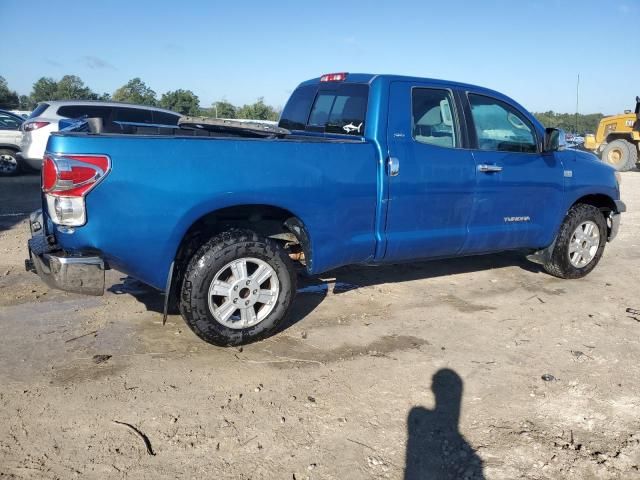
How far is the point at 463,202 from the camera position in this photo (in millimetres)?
4699

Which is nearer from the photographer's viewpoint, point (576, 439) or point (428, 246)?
point (576, 439)

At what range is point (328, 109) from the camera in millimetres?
4965

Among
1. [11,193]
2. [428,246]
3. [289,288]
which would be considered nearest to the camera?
[289,288]

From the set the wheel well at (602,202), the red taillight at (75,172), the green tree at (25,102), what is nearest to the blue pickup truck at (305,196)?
the red taillight at (75,172)

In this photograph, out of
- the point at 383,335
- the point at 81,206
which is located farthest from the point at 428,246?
the point at 81,206

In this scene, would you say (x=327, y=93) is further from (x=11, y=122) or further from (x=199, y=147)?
(x=11, y=122)

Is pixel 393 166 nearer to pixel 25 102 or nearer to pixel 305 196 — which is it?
pixel 305 196

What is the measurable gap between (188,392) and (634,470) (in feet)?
7.94

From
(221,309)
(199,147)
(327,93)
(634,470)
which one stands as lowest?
(634,470)

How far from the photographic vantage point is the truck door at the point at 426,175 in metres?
4.31

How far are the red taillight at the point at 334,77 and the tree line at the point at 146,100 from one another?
31337 mm

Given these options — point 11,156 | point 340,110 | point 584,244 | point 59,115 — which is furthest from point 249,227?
point 11,156

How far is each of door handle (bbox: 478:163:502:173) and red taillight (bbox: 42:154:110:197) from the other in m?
3.07

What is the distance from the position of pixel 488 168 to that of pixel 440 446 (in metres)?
2.73
